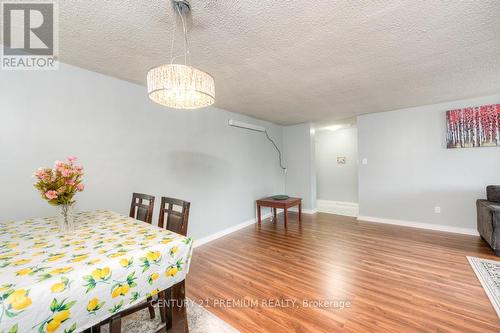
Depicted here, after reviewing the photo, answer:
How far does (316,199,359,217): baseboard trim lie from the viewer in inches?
194

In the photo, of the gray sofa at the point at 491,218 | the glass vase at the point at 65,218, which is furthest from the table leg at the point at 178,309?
the gray sofa at the point at 491,218

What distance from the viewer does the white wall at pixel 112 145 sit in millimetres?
1767

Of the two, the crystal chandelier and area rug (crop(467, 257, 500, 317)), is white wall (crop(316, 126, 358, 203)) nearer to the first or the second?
area rug (crop(467, 257, 500, 317))

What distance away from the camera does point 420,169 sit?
3721 millimetres

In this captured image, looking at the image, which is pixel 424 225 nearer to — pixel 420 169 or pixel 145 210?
pixel 420 169

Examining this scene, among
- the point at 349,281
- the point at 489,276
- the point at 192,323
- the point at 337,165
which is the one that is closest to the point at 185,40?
the point at 192,323

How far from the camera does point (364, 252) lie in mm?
2742

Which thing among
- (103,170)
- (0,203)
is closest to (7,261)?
(0,203)

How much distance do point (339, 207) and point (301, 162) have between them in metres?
1.71

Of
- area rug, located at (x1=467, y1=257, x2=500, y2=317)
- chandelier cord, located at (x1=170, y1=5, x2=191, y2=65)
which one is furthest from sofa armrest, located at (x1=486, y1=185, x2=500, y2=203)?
chandelier cord, located at (x1=170, y1=5, x2=191, y2=65)

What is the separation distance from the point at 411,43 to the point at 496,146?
285 cm

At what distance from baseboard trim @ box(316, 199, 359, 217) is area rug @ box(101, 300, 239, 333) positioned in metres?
4.01

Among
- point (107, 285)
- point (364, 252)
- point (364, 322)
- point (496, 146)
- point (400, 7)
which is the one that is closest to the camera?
point (107, 285)

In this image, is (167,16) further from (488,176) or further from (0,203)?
(488,176)
